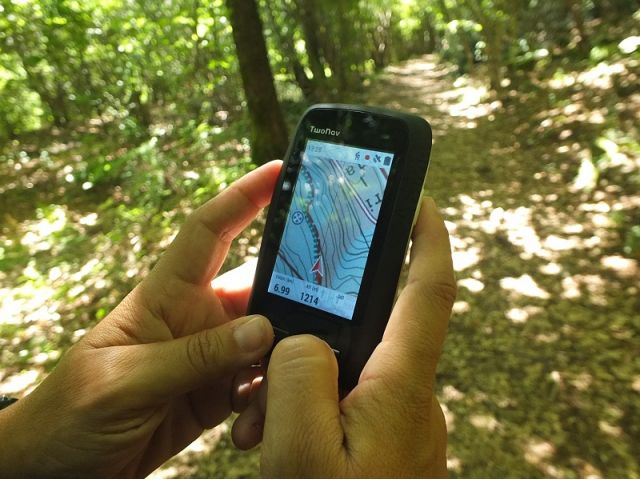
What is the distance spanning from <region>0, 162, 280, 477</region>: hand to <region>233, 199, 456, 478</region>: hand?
261mm

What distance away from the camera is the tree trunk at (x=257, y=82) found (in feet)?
18.4

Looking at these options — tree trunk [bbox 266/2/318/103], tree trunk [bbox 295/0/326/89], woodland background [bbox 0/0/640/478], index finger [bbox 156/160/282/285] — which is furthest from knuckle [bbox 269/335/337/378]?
tree trunk [bbox 295/0/326/89]

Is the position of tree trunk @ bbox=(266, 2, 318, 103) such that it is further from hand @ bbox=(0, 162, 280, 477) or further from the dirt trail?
hand @ bbox=(0, 162, 280, 477)

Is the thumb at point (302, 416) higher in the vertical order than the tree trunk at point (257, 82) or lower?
lower

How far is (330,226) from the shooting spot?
191 centimetres

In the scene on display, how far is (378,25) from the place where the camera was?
84.6 ft

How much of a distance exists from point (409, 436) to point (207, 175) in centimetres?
593

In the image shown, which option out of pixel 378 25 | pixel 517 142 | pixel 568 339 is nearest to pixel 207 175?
pixel 568 339

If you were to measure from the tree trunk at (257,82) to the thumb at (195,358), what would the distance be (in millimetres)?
5007

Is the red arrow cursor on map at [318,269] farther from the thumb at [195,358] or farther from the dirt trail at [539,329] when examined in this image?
the dirt trail at [539,329]

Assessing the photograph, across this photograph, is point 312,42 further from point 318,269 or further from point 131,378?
point 131,378

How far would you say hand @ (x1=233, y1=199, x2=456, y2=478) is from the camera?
1222mm

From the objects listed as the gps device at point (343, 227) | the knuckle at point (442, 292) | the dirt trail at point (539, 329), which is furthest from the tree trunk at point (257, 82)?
the knuckle at point (442, 292)

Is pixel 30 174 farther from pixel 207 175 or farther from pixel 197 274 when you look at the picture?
pixel 197 274
